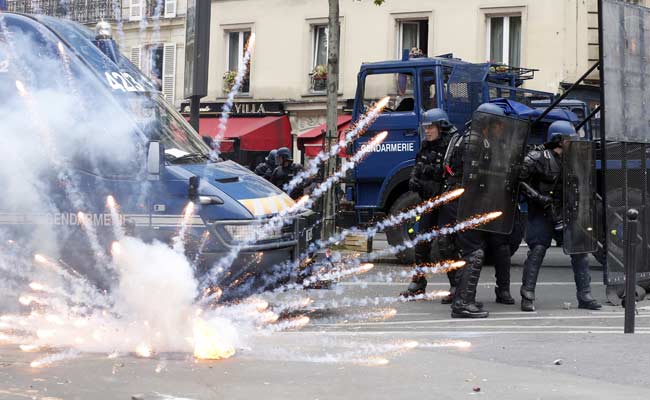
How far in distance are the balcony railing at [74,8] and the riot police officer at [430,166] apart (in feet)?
12.8

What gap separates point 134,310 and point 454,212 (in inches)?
145

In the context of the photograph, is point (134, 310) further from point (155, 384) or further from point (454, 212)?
point (454, 212)

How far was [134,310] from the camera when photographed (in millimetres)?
8203

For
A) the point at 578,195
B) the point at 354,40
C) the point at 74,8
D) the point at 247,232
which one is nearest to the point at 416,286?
the point at 578,195

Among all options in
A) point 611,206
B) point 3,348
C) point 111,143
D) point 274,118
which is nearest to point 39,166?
point 111,143

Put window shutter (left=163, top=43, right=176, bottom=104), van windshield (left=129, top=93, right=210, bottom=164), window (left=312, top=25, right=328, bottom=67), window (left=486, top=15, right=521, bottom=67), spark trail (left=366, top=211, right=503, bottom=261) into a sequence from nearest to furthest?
1. van windshield (left=129, top=93, right=210, bottom=164)
2. spark trail (left=366, top=211, right=503, bottom=261)
3. window (left=486, top=15, right=521, bottom=67)
4. window (left=312, top=25, right=328, bottom=67)
5. window shutter (left=163, top=43, right=176, bottom=104)

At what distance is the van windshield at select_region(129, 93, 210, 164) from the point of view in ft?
31.2

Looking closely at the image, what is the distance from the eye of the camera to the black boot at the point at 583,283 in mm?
10602

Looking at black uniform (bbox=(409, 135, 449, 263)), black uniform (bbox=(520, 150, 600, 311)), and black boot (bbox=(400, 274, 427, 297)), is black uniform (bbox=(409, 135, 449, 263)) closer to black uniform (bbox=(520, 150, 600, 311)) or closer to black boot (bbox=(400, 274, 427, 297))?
black boot (bbox=(400, 274, 427, 297))

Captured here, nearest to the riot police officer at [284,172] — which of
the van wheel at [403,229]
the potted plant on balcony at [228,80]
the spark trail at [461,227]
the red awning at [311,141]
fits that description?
the van wheel at [403,229]

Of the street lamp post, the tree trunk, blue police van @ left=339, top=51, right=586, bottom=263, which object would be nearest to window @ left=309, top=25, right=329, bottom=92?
the tree trunk

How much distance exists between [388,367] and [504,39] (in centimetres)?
2058

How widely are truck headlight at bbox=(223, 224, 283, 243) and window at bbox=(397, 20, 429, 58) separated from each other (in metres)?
19.5

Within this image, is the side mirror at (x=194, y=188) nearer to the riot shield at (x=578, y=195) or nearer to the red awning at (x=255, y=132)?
the riot shield at (x=578, y=195)
